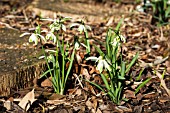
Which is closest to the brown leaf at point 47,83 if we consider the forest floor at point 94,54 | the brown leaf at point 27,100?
the forest floor at point 94,54

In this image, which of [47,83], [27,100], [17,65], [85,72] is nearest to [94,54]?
[85,72]

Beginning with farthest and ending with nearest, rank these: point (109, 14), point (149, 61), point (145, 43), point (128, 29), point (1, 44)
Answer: point (109, 14)
point (128, 29)
point (145, 43)
point (149, 61)
point (1, 44)

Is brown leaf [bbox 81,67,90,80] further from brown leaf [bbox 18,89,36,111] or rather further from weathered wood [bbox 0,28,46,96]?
brown leaf [bbox 18,89,36,111]

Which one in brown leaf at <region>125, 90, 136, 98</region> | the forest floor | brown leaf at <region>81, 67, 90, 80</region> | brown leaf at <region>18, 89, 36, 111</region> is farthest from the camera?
brown leaf at <region>81, 67, 90, 80</region>

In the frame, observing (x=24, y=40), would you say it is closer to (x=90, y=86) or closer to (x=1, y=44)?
(x=1, y=44)

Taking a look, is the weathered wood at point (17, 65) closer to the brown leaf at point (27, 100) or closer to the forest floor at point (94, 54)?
the forest floor at point (94, 54)

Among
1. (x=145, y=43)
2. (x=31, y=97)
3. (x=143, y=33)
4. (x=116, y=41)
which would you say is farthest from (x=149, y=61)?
(x=31, y=97)

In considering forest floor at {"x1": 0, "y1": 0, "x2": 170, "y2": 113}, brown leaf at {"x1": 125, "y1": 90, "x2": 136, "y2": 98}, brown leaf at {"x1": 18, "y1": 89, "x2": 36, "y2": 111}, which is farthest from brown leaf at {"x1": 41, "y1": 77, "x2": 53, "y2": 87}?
brown leaf at {"x1": 125, "y1": 90, "x2": 136, "y2": 98}

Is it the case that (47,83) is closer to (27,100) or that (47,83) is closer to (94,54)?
(27,100)
